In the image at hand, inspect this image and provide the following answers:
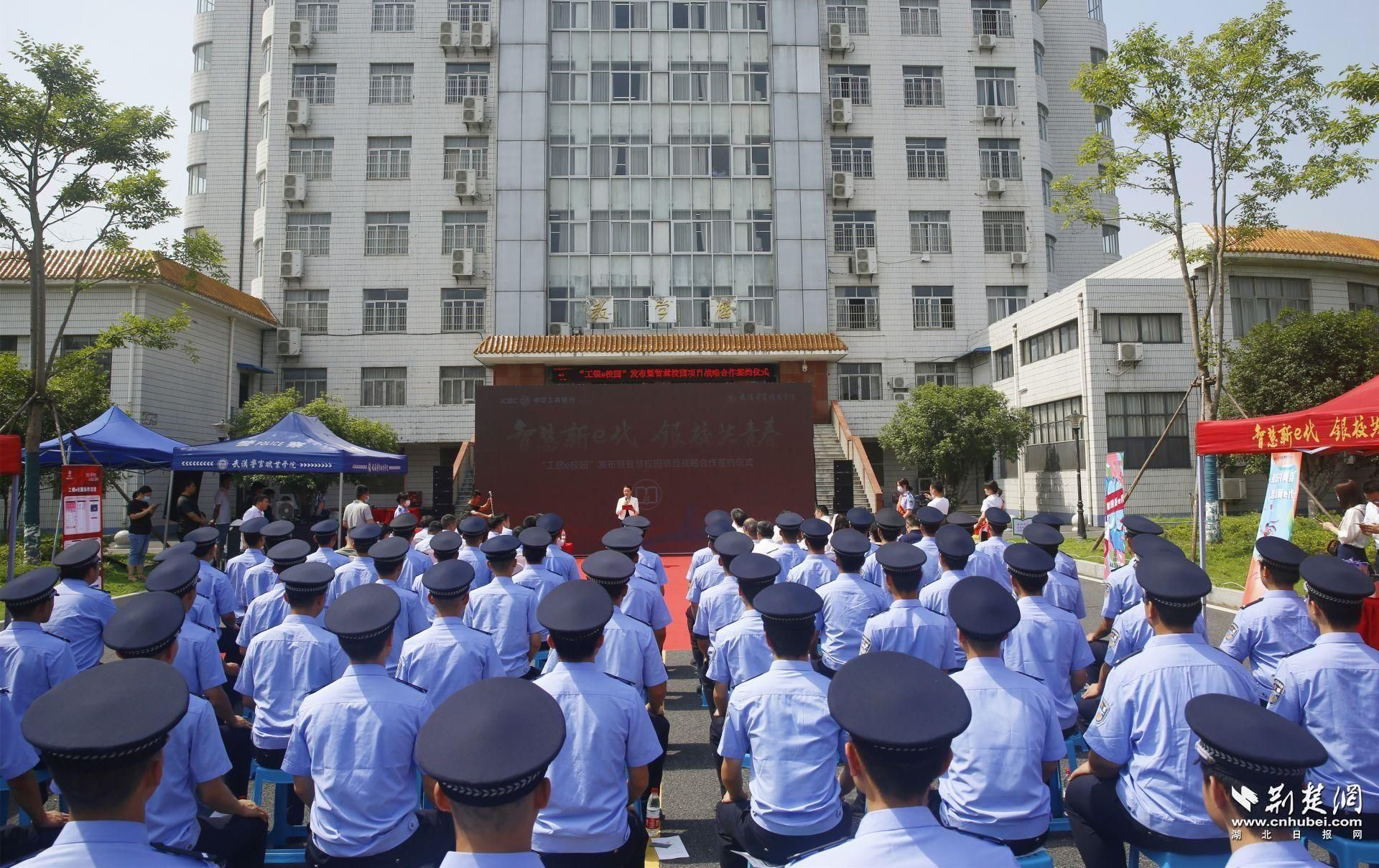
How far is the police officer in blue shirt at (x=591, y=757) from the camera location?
2.62m

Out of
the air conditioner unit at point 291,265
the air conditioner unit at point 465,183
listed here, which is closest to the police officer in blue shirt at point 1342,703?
the air conditioner unit at point 465,183

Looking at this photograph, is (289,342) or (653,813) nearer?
(653,813)

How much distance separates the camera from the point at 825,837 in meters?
2.72

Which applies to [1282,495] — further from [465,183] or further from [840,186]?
[465,183]

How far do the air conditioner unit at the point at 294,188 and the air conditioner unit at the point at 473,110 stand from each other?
5487 millimetres

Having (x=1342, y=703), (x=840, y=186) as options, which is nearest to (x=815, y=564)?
(x=1342, y=703)

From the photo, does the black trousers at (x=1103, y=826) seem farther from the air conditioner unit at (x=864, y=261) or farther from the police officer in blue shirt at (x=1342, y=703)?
the air conditioner unit at (x=864, y=261)

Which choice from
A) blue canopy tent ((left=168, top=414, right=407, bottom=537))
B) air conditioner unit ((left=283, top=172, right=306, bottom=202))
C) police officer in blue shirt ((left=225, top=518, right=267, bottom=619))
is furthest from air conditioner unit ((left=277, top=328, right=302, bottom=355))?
police officer in blue shirt ((left=225, top=518, right=267, bottom=619))

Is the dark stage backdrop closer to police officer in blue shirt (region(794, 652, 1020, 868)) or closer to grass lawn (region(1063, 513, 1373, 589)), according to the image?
grass lawn (region(1063, 513, 1373, 589))

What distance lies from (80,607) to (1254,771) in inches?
209

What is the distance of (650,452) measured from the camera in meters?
17.3

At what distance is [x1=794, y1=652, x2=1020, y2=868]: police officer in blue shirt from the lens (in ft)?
5.08

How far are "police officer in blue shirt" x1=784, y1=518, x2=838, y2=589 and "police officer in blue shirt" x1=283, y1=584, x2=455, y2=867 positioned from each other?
118 inches

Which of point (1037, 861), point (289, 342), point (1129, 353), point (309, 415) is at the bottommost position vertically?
point (1037, 861)
